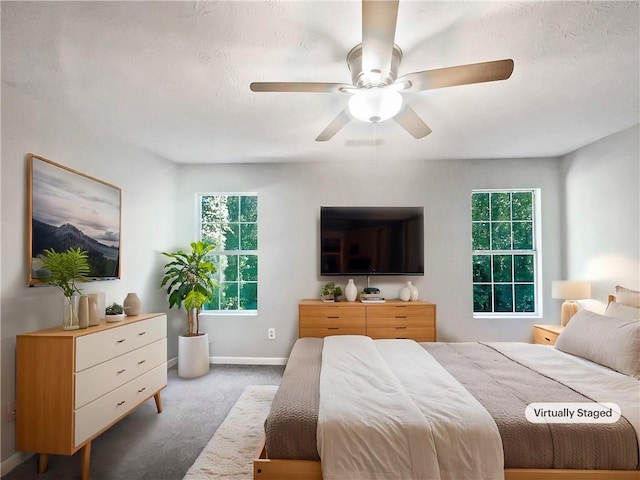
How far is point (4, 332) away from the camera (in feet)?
7.06

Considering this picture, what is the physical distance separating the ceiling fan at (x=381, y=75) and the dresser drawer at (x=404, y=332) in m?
2.45

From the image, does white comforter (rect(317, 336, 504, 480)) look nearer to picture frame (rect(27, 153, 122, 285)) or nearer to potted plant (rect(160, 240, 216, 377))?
picture frame (rect(27, 153, 122, 285))

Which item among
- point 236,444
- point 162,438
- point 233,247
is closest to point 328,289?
point 233,247

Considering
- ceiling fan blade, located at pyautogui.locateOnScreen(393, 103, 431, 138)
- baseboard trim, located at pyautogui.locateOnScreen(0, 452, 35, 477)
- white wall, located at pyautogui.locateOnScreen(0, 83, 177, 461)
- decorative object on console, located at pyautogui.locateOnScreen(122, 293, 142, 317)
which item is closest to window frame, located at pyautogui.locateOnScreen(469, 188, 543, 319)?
ceiling fan blade, located at pyautogui.locateOnScreen(393, 103, 431, 138)

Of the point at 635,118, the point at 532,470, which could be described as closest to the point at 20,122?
the point at 532,470

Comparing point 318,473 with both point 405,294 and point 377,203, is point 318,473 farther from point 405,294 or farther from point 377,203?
point 377,203

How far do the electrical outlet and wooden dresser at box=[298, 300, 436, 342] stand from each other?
238cm

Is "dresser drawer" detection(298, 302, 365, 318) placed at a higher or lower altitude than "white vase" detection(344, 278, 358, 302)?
lower

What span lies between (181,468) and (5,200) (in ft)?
6.75

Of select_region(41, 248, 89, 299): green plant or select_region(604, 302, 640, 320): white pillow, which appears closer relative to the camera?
select_region(41, 248, 89, 299): green plant

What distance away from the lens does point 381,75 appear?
1.69m

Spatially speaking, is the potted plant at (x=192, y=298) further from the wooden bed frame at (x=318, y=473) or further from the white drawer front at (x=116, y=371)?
the wooden bed frame at (x=318, y=473)

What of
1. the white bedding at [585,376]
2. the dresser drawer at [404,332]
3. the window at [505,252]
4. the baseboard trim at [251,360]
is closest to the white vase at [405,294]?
the dresser drawer at [404,332]

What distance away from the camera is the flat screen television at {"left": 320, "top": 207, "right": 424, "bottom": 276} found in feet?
13.5
